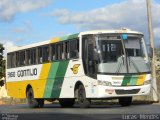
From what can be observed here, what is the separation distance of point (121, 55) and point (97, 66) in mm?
1139

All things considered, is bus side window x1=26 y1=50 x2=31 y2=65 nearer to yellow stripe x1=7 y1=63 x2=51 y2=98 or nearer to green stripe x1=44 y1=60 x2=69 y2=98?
yellow stripe x1=7 y1=63 x2=51 y2=98

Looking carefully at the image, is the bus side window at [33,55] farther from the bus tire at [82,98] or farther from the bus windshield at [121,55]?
the bus windshield at [121,55]

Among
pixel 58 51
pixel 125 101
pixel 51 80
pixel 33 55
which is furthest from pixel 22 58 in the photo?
Result: pixel 125 101

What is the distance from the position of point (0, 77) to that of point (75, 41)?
1239 inches

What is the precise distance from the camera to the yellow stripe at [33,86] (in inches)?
1097

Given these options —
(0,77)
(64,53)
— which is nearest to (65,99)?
(64,53)

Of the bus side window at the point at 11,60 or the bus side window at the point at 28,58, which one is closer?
the bus side window at the point at 28,58

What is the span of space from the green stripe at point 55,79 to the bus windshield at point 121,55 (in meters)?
2.43

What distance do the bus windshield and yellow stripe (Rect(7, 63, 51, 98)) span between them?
4409 mm

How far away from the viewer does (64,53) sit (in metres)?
25.8

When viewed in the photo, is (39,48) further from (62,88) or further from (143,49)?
(143,49)

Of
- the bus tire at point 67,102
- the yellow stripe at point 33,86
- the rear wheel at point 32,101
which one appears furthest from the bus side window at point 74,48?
the rear wheel at point 32,101

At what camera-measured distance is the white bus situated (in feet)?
76.3

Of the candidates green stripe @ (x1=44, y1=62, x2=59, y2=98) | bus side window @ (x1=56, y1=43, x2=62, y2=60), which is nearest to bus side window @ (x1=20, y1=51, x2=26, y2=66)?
green stripe @ (x1=44, y1=62, x2=59, y2=98)
